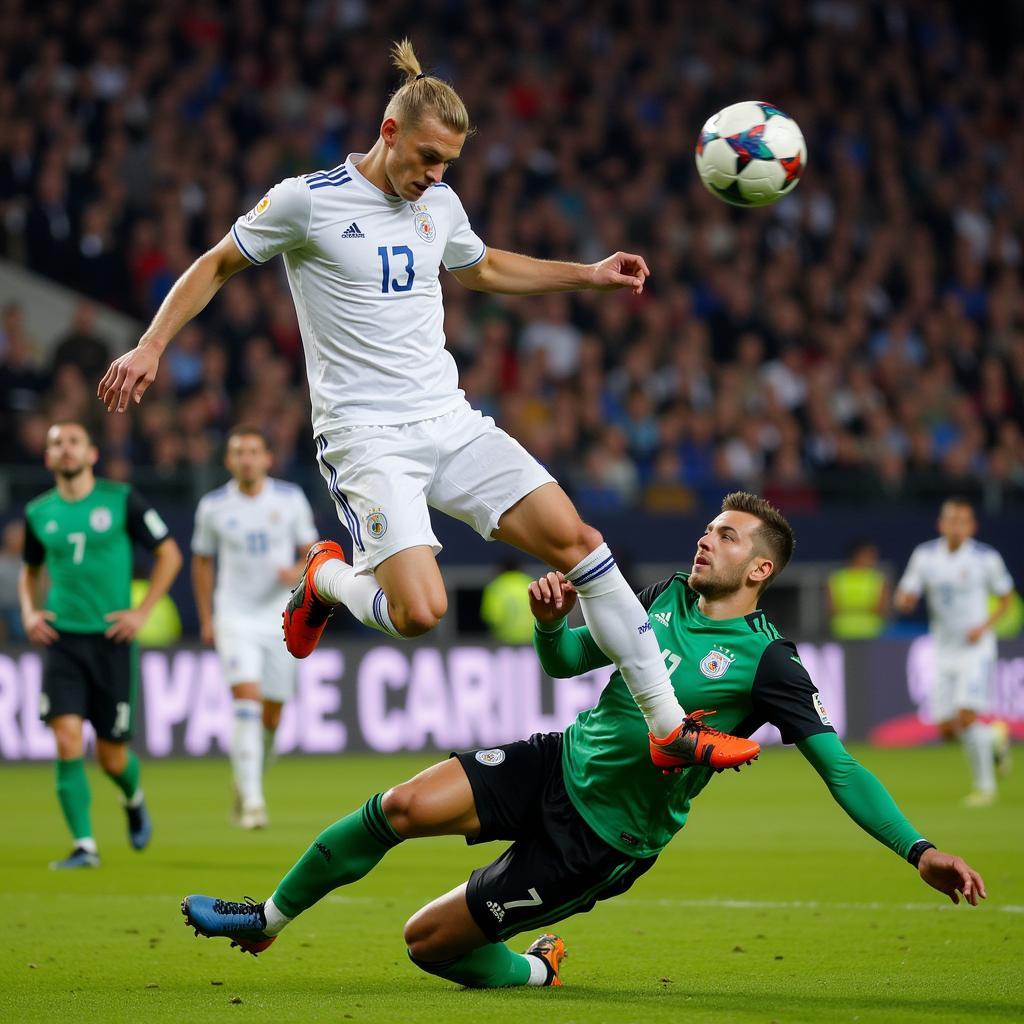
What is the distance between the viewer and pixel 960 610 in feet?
43.8

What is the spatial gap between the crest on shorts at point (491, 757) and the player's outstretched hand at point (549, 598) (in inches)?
17.0

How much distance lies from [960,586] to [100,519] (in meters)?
6.74

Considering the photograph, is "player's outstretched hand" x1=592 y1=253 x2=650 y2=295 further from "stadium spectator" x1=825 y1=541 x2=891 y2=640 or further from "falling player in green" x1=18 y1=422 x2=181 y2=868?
"stadium spectator" x1=825 y1=541 x2=891 y2=640

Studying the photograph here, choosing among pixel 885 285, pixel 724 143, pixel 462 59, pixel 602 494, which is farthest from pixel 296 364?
pixel 724 143

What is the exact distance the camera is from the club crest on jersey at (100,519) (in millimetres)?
9469

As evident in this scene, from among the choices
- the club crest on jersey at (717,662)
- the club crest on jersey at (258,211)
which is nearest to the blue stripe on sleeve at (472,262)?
the club crest on jersey at (258,211)

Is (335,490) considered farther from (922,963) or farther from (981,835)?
(981,835)

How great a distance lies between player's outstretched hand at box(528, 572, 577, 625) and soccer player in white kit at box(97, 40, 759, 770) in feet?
0.76

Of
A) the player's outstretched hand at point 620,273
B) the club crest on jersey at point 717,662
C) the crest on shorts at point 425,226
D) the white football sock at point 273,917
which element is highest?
the crest on shorts at point 425,226

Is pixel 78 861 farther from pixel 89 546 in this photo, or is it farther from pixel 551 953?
pixel 551 953

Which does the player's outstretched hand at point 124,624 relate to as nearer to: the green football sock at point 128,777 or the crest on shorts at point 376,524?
the green football sock at point 128,777

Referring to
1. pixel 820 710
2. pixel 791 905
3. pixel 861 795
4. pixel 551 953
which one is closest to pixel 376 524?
A: pixel 551 953

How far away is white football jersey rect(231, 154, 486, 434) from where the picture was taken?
5891mm

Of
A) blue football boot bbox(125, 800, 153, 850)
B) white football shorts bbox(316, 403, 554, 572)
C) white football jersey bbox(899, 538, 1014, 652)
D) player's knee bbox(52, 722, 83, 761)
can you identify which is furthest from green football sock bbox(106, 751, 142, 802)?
white football jersey bbox(899, 538, 1014, 652)
